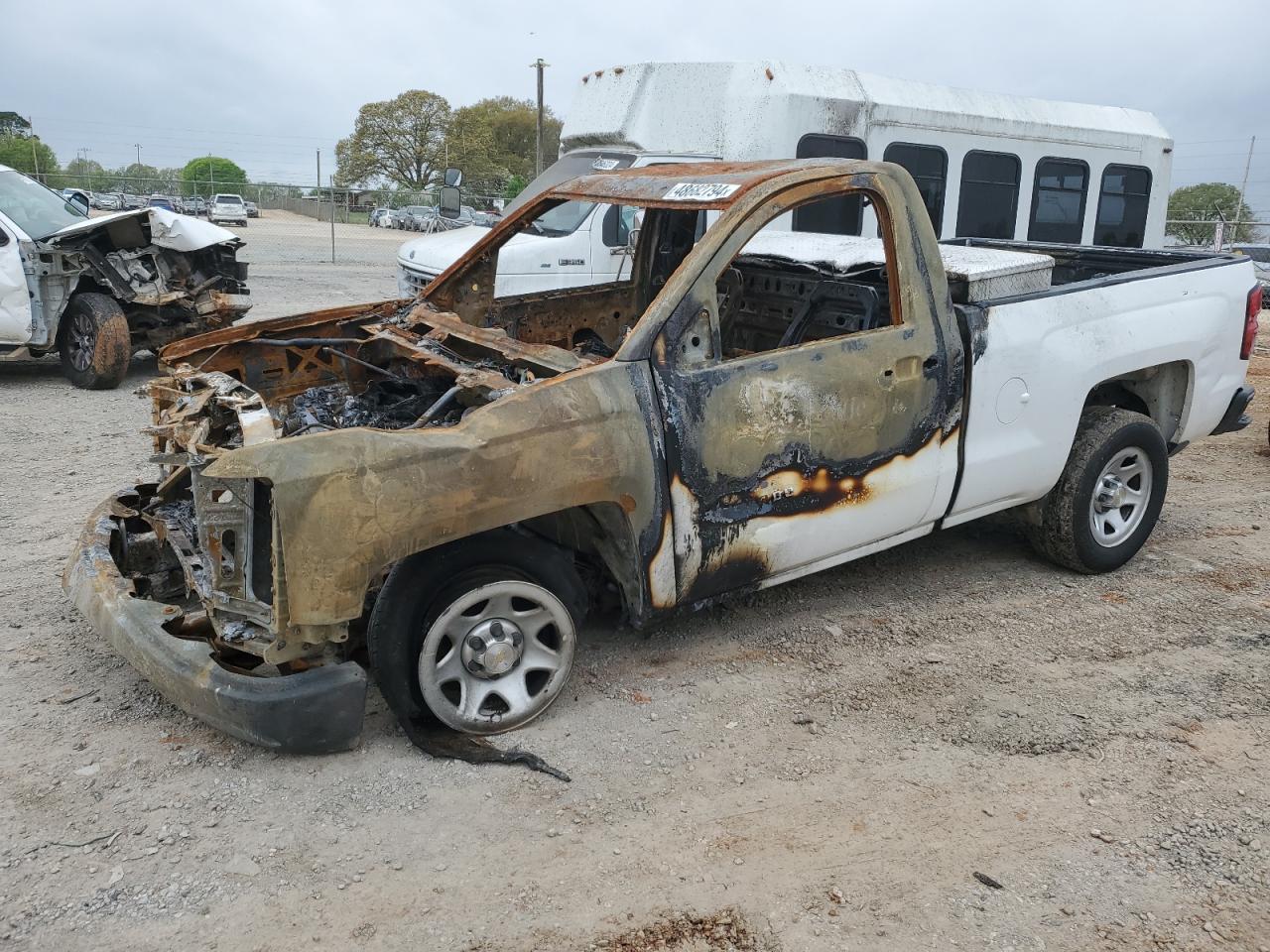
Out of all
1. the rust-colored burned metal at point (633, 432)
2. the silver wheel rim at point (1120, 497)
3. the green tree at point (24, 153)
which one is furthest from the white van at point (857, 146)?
the green tree at point (24, 153)

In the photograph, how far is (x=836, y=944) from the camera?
259 centimetres

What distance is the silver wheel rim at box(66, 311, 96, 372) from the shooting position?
9000mm

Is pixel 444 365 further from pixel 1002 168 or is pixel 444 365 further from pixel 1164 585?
pixel 1002 168

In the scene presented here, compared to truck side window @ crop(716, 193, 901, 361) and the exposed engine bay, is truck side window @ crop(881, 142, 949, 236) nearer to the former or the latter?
truck side window @ crop(716, 193, 901, 361)

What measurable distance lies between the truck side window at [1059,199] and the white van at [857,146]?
0.02m

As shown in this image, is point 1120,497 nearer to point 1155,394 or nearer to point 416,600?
point 1155,394

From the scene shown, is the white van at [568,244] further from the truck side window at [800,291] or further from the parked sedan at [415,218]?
the parked sedan at [415,218]

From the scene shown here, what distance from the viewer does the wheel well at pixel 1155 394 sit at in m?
5.05

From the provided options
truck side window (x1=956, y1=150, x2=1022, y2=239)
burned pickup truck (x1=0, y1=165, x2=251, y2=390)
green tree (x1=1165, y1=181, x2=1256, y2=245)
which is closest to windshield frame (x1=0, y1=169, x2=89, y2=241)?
burned pickup truck (x1=0, y1=165, x2=251, y2=390)

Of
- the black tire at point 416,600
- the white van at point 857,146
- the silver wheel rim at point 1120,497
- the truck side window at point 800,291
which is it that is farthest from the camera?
the white van at point 857,146

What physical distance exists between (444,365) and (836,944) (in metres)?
2.49

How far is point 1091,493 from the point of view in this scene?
4750 mm

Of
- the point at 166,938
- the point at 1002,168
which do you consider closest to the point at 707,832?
the point at 166,938

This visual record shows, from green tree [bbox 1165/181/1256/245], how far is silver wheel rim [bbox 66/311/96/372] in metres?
22.2
